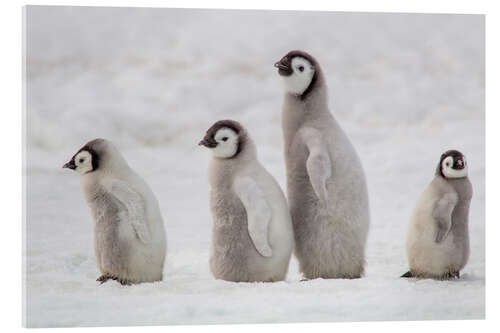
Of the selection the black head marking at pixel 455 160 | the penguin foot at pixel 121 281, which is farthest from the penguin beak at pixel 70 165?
the black head marking at pixel 455 160

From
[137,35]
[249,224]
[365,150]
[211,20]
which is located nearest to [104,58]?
[137,35]

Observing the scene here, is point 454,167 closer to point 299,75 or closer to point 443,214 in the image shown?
point 443,214

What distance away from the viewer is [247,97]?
4.23 metres

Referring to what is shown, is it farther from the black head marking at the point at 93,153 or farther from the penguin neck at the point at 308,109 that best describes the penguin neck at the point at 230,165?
the black head marking at the point at 93,153

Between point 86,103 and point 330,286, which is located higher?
point 86,103

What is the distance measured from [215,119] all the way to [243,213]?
540 mm

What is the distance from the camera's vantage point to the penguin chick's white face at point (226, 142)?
3.88m

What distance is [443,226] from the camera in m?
4.05

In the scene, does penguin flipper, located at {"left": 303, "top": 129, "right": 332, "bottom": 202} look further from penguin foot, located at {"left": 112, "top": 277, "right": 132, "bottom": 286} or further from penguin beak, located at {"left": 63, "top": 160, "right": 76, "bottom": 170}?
penguin beak, located at {"left": 63, "top": 160, "right": 76, "bottom": 170}

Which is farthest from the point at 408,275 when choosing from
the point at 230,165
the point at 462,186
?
the point at 230,165

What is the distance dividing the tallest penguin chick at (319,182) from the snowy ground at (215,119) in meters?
0.09

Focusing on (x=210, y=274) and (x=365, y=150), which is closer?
(x=210, y=274)

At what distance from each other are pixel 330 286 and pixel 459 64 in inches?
50.9

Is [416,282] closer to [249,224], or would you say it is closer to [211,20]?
[249,224]
